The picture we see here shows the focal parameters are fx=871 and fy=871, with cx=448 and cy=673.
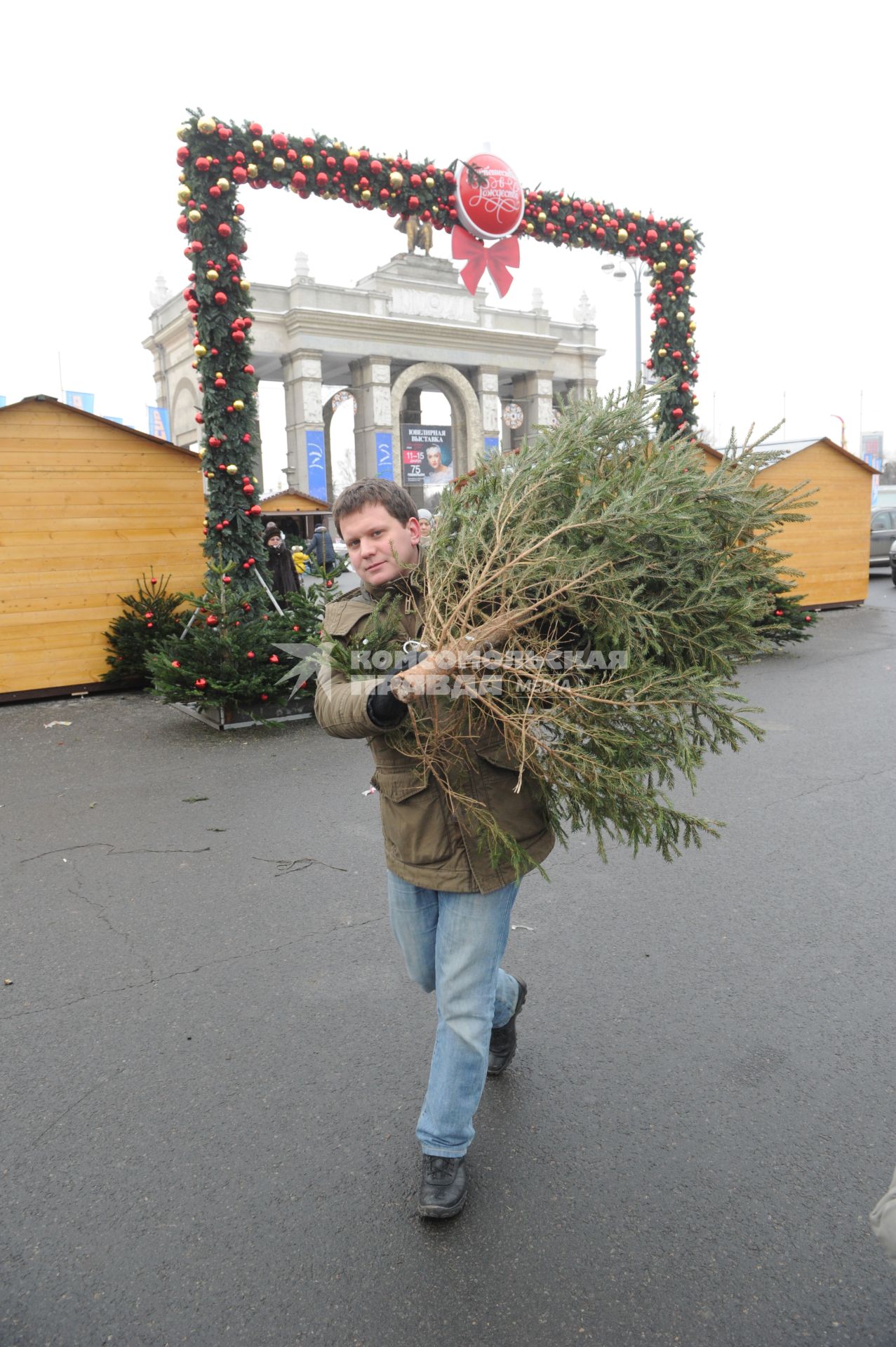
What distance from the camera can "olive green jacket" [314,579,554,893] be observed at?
7.56 feet

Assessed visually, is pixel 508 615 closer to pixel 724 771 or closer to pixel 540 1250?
pixel 540 1250

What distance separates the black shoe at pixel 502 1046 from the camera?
9.41ft

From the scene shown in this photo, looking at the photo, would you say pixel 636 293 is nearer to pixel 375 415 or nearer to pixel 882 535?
pixel 882 535

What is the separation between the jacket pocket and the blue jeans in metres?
0.11

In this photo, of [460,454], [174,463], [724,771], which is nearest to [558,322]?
[460,454]

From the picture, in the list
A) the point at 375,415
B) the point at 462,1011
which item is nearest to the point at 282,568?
the point at 462,1011

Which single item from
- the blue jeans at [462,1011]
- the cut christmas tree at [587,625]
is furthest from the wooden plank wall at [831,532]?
the blue jeans at [462,1011]

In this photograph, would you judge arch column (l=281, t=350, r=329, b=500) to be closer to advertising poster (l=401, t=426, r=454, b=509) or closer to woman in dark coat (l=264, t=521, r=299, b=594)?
advertising poster (l=401, t=426, r=454, b=509)

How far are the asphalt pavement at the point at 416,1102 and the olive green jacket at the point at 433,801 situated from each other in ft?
2.95

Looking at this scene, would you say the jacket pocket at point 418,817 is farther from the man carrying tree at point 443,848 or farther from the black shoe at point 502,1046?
the black shoe at point 502,1046

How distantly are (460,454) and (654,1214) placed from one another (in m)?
42.0

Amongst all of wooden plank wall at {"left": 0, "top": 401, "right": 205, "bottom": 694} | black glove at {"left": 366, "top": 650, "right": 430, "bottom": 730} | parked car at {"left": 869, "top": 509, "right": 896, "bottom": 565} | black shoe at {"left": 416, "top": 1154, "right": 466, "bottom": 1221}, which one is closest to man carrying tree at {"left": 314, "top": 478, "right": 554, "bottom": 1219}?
black shoe at {"left": 416, "top": 1154, "right": 466, "bottom": 1221}

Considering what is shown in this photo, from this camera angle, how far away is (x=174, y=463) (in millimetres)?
10039

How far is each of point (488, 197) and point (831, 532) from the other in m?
8.78
